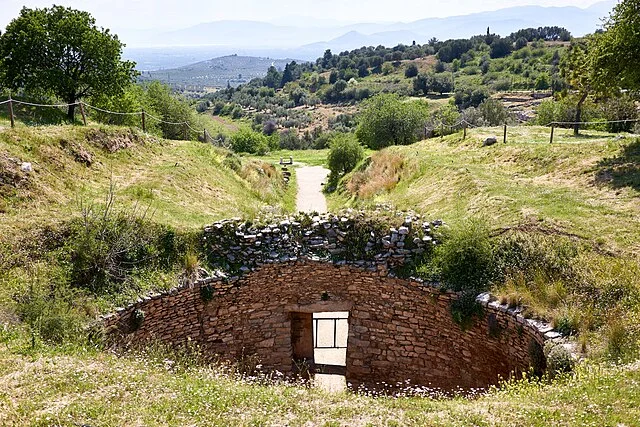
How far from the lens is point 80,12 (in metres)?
20.1

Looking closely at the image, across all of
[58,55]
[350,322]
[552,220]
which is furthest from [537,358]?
[58,55]

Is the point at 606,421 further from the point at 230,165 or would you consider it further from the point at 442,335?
the point at 230,165

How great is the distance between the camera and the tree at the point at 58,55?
18.8 m

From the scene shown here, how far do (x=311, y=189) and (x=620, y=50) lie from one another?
1659 cm

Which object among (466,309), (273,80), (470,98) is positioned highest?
(273,80)

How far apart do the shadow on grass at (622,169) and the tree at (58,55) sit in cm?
1905

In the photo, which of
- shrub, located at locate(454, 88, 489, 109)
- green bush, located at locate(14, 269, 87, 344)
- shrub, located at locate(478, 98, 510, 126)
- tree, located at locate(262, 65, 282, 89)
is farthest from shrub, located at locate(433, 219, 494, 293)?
tree, located at locate(262, 65, 282, 89)

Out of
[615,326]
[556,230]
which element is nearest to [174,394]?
[615,326]

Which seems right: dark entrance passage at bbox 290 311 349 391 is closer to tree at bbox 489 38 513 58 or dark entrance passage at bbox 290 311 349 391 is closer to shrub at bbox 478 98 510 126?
shrub at bbox 478 98 510 126

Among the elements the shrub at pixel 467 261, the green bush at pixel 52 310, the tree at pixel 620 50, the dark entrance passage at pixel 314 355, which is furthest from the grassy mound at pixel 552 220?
the green bush at pixel 52 310

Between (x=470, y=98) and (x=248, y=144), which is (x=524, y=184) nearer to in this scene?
(x=248, y=144)

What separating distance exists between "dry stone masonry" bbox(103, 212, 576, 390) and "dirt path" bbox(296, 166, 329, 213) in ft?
19.6

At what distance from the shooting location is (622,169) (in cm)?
1437

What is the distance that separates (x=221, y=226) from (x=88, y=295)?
3.58 meters
